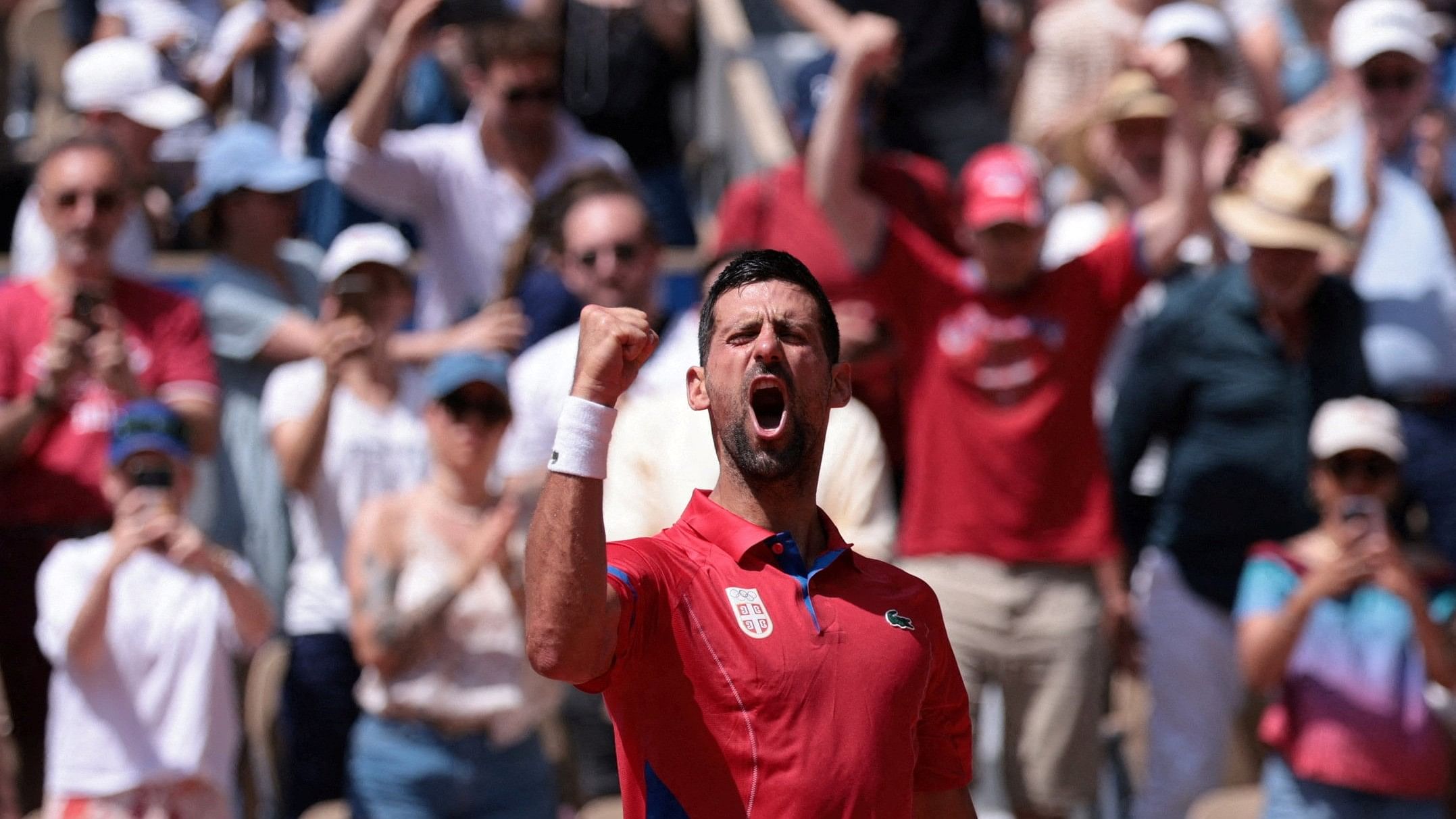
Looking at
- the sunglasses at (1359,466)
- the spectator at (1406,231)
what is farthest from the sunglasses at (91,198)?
the spectator at (1406,231)

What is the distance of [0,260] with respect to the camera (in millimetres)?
8750

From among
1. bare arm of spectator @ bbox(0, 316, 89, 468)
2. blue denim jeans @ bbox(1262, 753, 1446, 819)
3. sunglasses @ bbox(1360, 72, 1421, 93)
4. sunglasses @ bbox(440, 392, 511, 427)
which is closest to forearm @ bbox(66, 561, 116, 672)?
bare arm of spectator @ bbox(0, 316, 89, 468)

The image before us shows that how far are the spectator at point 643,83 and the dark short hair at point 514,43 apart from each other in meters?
1.18

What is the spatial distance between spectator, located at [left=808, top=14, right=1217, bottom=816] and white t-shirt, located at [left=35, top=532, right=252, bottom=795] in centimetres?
224

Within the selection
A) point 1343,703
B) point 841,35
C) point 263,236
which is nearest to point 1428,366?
point 1343,703

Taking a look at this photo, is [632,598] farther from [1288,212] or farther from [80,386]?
[1288,212]

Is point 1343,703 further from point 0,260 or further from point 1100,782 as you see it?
point 0,260

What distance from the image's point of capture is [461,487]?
245 inches

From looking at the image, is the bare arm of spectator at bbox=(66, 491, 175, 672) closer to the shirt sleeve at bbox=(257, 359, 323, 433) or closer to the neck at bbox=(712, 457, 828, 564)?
the shirt sleeve at bbox=(257, 359, 323, 433)

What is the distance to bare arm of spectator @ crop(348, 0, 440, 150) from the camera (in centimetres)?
744

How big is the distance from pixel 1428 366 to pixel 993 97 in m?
3.12

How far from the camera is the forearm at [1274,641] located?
638 cm

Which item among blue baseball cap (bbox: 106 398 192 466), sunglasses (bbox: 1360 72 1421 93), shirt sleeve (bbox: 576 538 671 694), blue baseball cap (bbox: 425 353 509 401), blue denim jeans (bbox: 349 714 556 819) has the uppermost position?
sunglasses (bbox: 1360 72 1421 93)

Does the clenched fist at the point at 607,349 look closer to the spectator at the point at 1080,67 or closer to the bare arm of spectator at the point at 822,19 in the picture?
the bare arm of spectator at the point at 822,19
